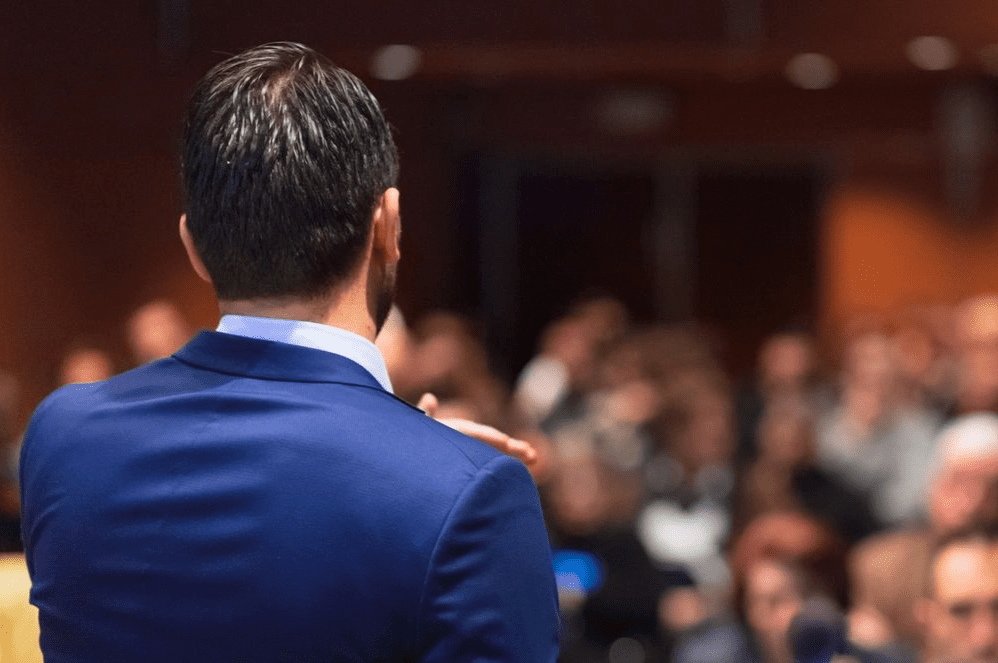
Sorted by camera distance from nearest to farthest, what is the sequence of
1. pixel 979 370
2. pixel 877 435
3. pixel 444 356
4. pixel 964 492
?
1. pixel 964 492
2. pixel 979 370
3. pixel 444 356
4. pixel 877 435

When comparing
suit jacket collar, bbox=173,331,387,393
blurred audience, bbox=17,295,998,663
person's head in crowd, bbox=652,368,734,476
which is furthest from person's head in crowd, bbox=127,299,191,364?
person's head in crowd, bbox=652,368,734,476

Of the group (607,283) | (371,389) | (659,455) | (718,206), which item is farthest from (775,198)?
(371,389)

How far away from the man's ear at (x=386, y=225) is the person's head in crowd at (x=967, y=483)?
6.74 ft

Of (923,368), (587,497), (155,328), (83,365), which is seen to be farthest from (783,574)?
(923,368)

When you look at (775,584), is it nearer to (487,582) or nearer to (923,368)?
(487,582)

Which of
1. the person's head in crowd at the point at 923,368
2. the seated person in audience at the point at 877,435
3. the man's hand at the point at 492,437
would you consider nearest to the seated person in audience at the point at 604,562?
the seated person in audience at the point at 877,435

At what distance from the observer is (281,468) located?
0.72m

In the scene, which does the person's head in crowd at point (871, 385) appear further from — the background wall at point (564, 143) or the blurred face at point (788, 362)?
the background wall at point (564, 143)

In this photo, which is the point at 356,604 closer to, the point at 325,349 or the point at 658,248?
the point at 325,349

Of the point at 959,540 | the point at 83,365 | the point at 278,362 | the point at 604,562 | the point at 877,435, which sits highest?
the point at 278,362

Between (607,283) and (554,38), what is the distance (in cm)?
471

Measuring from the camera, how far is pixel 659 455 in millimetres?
4598

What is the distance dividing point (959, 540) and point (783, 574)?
412mm

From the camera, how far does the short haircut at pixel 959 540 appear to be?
2.49 m
